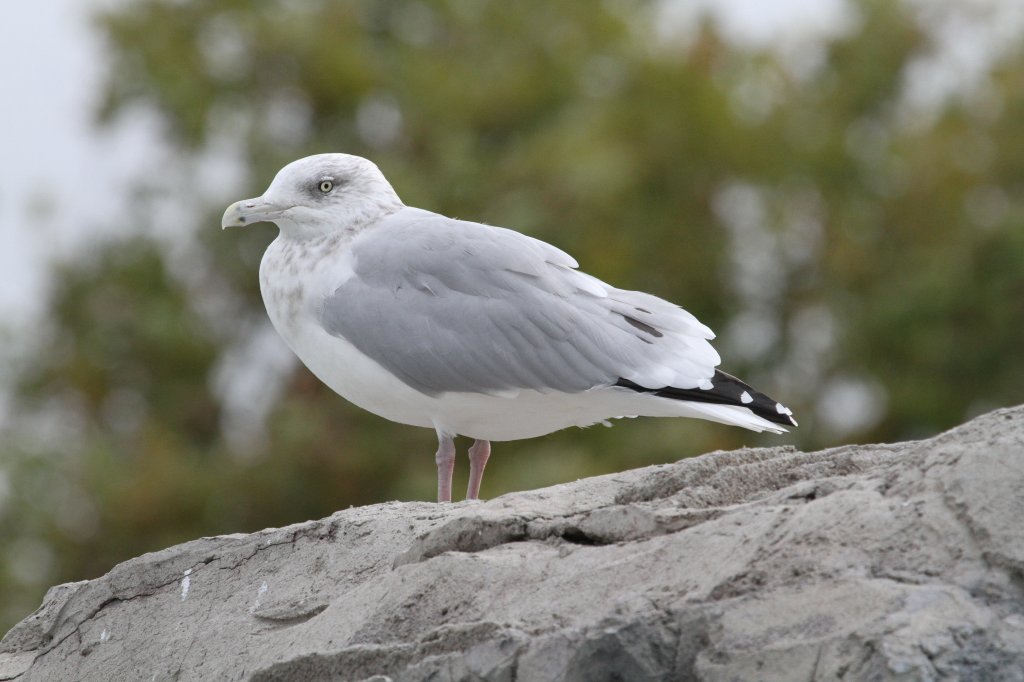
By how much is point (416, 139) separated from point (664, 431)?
3727 mm

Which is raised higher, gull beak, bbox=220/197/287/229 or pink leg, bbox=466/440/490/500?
gull beak, bbox=220/197/287/229

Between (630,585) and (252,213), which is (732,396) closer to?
(630,585)

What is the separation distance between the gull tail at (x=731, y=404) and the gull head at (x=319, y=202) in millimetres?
1163

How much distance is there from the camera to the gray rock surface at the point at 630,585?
3127mm

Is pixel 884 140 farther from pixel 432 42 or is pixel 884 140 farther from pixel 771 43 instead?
pixel 432 42

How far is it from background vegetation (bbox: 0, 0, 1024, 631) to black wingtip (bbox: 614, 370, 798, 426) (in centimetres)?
703

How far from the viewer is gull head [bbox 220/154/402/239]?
17.8ft

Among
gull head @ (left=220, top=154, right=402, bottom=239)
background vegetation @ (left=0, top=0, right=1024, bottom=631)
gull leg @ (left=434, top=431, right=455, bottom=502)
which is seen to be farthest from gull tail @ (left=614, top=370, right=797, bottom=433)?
background vegetation @ (left=0, top=0, right=1024, bottom=631)

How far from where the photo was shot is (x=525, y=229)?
13.6m

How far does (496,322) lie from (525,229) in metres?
8.55

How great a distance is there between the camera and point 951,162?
1805 centimetres

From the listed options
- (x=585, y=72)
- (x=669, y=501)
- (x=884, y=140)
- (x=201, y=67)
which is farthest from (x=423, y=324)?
(x=884, y=140)

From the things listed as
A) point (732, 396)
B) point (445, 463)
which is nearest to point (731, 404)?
point (732, 396)

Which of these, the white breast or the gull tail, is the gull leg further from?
the gull tail
